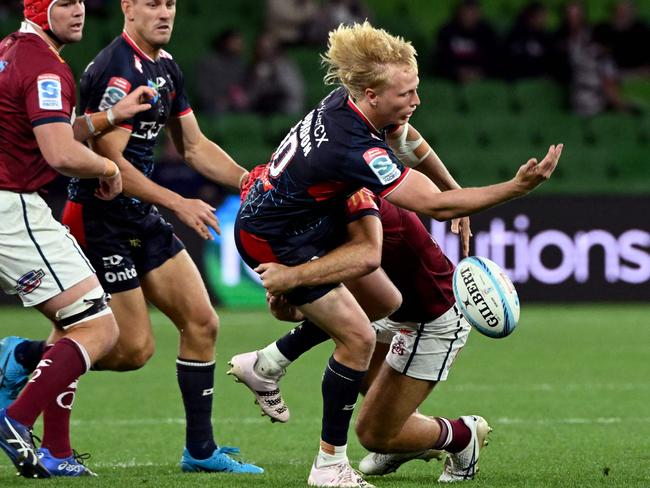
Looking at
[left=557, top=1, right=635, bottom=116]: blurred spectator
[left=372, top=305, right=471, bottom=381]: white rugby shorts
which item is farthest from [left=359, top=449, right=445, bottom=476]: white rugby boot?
[left=557, top=1, right=635, bottom=116]: blurred spectator

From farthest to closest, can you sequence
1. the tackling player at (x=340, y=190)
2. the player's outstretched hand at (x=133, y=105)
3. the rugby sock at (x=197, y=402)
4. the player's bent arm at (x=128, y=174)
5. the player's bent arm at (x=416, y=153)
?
1. the player's bent arm at (x=416, y=153)
2. the rugby sock at (x=197, y=402)
3. the player's bent arm at (x=128, y=174)
4. the player's outstretched hand at (x=133, y=105)
5. the tackling player at (x=340, y=190)

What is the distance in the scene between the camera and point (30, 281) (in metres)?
5.56

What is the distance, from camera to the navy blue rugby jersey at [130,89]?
6164 millimetres

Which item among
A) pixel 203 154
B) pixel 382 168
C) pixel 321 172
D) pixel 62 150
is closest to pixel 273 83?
pixel 203 154

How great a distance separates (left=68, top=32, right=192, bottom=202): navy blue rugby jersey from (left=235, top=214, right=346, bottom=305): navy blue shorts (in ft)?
3.02

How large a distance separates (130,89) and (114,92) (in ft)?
0.25

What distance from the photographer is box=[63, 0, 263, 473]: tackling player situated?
6211mm

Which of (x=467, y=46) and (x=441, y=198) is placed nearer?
(x=441, y=198)

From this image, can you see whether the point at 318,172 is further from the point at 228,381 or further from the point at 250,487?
the point at 228,381

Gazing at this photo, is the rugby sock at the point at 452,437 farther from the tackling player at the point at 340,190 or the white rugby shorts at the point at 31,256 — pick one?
the white rugby shorts at the point at 31,256

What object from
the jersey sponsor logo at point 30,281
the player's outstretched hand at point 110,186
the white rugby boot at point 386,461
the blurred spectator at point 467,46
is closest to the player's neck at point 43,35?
the player's outstretched hand at point 110,186

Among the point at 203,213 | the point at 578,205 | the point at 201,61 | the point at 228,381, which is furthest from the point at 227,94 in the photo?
the point at 203,213

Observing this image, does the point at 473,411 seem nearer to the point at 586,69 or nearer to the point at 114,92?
the point at 114,92

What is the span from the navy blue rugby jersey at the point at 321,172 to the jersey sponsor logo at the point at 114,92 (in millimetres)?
903
